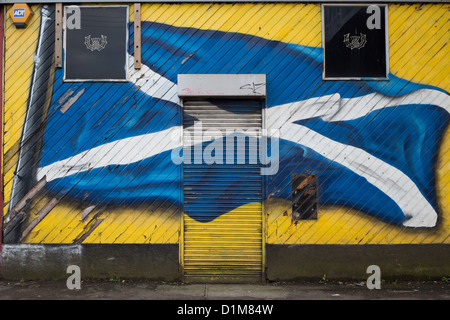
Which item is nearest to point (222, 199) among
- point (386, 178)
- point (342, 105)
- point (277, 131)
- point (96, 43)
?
point (277, 131)

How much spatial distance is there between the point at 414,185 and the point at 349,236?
144 centimetres

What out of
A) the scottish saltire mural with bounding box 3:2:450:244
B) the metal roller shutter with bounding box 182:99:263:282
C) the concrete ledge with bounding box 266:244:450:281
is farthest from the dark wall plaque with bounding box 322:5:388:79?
the concrete ledge with bounding box 266:244:450:281

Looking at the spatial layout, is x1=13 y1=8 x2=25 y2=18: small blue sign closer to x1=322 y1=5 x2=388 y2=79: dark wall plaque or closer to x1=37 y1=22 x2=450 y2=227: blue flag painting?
x1=37 y1=22 x2=450 y2=227: blue flag painting

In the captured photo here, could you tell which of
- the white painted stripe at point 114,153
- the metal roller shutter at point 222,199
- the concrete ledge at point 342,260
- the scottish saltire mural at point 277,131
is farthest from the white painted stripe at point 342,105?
the concrete ledge at point 342,260

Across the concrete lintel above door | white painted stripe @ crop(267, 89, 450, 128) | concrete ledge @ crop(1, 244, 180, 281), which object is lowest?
concrete ledge @ crop(1, 244, 180, 281)

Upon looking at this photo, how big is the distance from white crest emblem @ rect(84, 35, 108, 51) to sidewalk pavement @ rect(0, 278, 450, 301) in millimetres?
4089

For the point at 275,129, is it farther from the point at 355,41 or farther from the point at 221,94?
the point at 355,41

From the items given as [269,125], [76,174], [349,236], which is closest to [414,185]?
[349,236]

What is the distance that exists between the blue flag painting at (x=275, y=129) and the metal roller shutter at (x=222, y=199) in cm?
28

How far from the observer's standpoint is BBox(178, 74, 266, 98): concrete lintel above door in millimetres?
7266

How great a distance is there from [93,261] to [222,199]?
2.47 metres

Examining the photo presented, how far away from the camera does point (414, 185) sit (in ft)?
24.1

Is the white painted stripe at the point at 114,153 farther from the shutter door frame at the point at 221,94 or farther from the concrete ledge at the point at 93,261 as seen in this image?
the concrete ledge at the point at 93,261

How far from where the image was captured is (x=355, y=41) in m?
7.53
